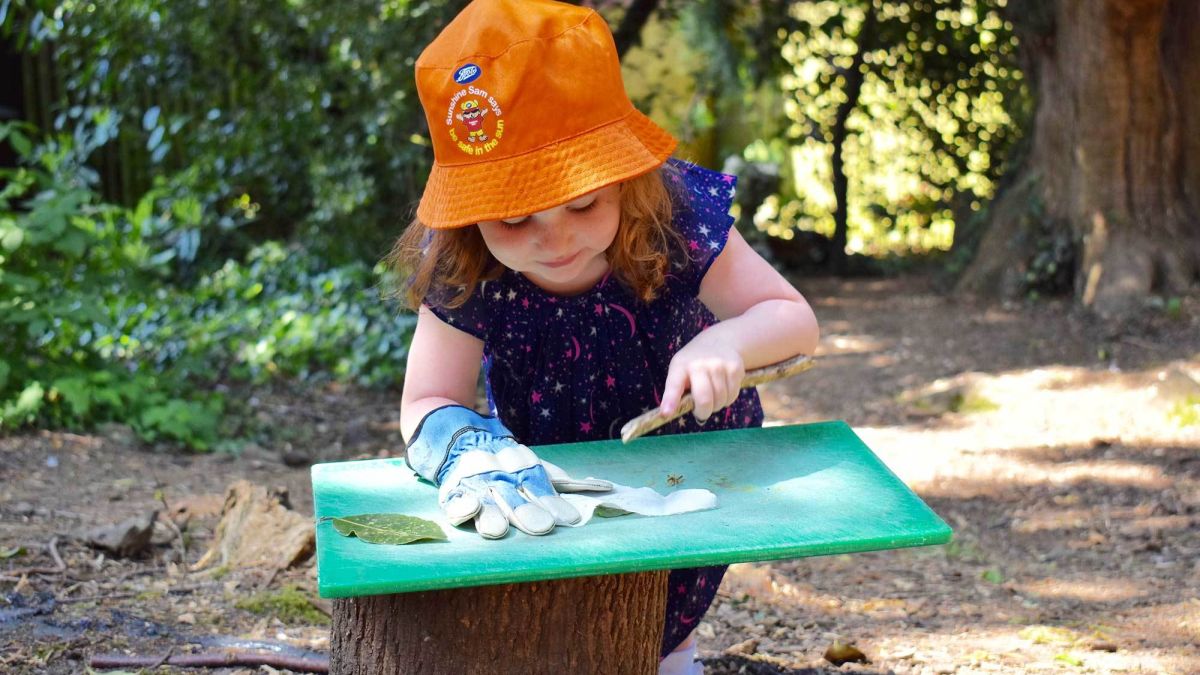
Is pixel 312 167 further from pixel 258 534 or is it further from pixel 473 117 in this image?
pixel 473 117

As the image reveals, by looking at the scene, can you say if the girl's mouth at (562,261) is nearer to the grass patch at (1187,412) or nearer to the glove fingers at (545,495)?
the glove fingers at (545,495)

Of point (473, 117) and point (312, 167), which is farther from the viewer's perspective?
point (312, 167)

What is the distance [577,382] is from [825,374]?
331 centimetres

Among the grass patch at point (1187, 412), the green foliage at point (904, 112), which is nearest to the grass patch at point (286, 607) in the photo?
the grass patch at point (1187, 412)

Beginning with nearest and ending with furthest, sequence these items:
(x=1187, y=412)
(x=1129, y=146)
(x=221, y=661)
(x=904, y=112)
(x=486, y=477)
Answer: (x=486, y=477) < (x=221, y=661) < (x=1187, y=412) < (x=1129, y=146) < (x=904, y=112)

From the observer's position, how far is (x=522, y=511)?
1.56 metres

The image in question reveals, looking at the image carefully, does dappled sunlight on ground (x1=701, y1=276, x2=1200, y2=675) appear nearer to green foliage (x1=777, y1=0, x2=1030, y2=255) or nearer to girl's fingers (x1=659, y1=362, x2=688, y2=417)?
girl's fingers (x1=659, y1=362, x2=688, y2=417)

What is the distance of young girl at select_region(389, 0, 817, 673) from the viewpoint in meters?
1.65

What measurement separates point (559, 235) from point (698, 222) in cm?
38

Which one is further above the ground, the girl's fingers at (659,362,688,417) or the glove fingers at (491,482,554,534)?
the girl's fingers at (659,362,688,417)

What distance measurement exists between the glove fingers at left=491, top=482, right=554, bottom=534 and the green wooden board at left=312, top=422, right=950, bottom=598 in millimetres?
17

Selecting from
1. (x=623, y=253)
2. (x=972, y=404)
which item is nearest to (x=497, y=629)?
(x=623, y=253)

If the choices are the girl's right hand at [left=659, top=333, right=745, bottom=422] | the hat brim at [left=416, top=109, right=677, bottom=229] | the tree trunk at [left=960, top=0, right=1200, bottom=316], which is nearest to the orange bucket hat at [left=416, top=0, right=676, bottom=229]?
the hat brim at [left=416, top=109, right=677, bottom=229]

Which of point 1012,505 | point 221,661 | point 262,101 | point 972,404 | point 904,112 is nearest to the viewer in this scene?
point 221,661
